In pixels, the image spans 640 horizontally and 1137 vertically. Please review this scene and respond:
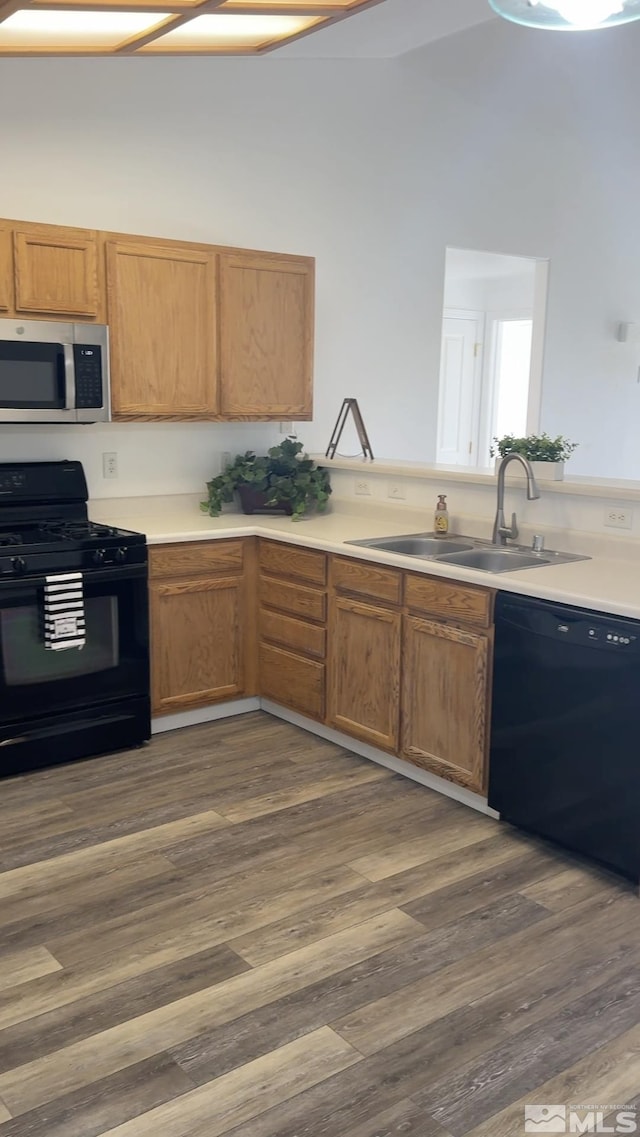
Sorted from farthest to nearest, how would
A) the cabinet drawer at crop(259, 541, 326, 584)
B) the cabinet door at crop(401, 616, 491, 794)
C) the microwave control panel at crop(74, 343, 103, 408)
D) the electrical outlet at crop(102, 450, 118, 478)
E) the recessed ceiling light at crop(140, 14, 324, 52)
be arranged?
1. the electrical outlet at crop(102, 450, 118, 478)
2. the cabinet drawer at crop(259, 541, 326, 584)
3. the microwave control panel at crop(74, 343, 103, 408)
4. the cabinet door at crop(401, 616, 491, 794)
5. the recessed ceiling light at crop(140, 14, 324, 52)

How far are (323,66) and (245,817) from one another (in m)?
3.64

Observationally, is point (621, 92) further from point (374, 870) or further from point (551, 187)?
point (374, 870)

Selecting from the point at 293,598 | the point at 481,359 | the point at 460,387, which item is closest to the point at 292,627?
the point at 293,598

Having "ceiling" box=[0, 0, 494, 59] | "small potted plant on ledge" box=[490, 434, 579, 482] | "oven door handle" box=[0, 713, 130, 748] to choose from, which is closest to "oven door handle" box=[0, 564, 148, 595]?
"oven door handle" box=[0, 713, 130, 748]

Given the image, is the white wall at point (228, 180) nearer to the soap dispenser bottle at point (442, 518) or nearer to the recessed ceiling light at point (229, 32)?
the recessed ceiling light at point (229, 32)

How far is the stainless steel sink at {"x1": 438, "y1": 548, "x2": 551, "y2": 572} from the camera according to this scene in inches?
132

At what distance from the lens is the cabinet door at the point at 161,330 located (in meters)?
3.67

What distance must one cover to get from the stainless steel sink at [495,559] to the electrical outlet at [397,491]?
641mm

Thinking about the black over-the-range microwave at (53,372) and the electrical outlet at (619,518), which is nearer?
the electrical outlet at (619,518)

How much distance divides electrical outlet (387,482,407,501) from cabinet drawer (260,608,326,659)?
0.75 m

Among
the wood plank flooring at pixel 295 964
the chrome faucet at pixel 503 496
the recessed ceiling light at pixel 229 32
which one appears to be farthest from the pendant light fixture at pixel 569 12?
the wood plank flooring at pixel 295 964

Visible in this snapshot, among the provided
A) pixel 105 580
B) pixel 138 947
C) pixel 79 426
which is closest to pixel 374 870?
pixel 138 947

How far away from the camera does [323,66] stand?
4523 millimetres

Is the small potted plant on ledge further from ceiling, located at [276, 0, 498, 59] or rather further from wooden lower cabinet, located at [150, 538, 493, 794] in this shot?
ceiling, located at [276, 0, 498, 59]
